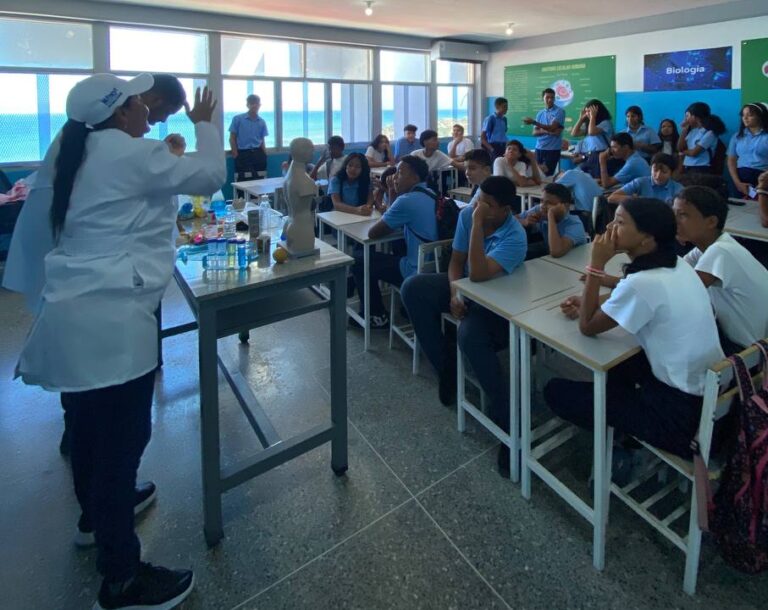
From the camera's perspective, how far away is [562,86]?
8.15m

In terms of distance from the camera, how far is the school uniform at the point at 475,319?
2.06 m

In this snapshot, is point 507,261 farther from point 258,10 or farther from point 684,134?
point 258,10

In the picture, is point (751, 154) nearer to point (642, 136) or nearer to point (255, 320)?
point (642, 136)

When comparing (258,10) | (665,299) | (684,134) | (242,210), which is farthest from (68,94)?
(684,134)

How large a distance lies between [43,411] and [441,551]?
194cm

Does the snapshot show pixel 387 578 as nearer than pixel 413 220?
Yes

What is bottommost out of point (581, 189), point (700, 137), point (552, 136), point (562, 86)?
point (581, 189)

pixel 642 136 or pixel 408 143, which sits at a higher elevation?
pixel 408 143

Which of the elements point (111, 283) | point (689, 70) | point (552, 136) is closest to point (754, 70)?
point (689, 70)

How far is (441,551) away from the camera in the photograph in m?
1.62

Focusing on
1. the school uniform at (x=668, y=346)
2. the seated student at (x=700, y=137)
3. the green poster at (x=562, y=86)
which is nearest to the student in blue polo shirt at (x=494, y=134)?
the green poster at (x=562, y=86)

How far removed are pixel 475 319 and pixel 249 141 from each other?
5715mm

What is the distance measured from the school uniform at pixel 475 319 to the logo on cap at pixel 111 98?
1.46 metres

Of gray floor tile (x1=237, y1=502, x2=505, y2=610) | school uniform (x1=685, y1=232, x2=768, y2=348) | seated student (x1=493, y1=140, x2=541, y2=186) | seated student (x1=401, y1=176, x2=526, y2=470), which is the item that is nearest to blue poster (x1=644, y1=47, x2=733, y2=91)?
seated student (x1=493, y1=140, x2=541, y2=186)
